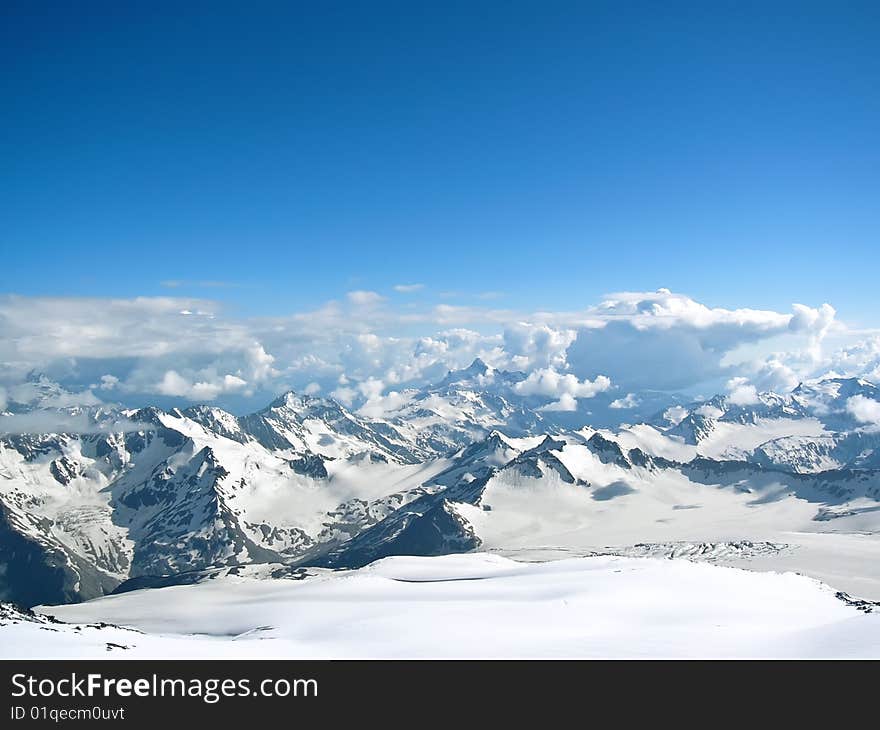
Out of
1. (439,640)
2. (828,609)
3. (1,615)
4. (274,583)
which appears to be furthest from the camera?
(274,583)

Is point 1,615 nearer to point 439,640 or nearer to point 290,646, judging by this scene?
point 290,646

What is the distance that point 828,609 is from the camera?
289ft

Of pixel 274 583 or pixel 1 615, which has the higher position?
pixel 1 615

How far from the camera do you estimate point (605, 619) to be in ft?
251

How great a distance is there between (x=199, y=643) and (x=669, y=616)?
58.4 metres
